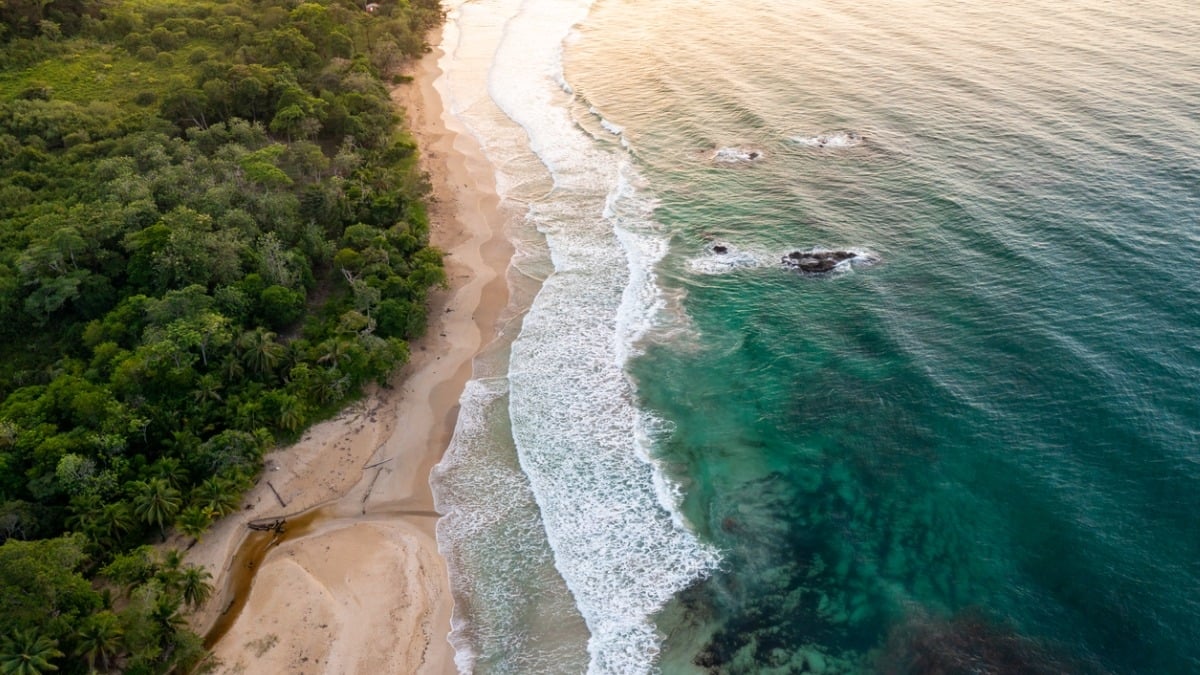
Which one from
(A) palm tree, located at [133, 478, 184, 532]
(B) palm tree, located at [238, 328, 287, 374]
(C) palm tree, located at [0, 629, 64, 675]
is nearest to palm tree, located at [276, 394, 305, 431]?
(B) palm tree, located at [238, 328, 287, 374]

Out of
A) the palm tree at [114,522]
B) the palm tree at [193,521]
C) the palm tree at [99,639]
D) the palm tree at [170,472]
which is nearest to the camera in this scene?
the palm tree at [99,639]

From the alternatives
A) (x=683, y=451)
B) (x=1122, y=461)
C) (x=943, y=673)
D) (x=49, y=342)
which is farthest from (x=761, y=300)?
(x=49, y=342)

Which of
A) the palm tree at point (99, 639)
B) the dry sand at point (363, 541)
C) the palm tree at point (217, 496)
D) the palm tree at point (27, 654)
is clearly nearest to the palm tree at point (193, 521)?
the palm tree at point (217, 496)

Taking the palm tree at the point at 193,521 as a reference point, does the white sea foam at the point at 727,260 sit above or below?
below

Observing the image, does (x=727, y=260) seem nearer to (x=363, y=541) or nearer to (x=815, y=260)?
(x=815, y=260)

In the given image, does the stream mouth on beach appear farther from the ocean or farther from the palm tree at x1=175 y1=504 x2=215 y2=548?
the ocean

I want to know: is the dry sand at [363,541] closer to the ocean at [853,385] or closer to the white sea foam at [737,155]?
the ocean at [853,385]
